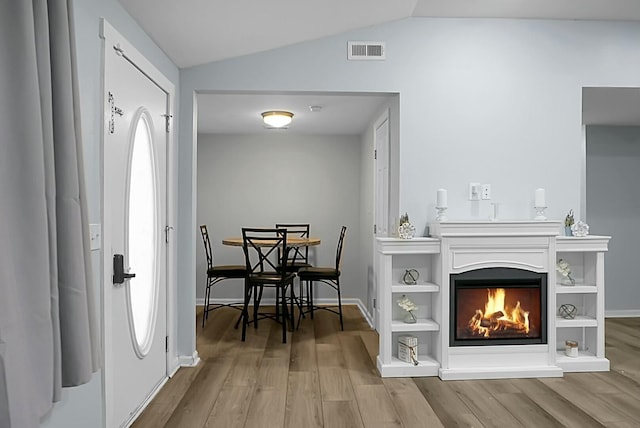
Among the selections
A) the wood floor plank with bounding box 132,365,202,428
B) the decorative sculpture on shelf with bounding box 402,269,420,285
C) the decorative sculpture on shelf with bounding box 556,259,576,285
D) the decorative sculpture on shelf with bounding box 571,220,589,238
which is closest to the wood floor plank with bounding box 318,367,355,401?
the decorative sculpture on shelf with bounding box 402,269,420,285

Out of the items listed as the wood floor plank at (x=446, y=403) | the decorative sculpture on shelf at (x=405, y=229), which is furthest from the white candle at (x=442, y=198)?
the wood floor plank at (x=446, y=403)

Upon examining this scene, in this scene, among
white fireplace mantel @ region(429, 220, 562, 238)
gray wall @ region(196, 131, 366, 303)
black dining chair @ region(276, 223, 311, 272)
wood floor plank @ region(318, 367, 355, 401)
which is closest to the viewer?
wood floor plank @ region(318, 367, 355, 401)

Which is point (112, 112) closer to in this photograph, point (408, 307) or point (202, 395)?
point (202, 395)

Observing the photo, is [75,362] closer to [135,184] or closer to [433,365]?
[135,184]

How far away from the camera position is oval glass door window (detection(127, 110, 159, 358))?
296cm

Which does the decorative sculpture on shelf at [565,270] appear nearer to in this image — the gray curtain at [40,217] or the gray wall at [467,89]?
the gray wall at [467,89]

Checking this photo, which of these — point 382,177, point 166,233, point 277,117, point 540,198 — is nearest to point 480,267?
point 540,198

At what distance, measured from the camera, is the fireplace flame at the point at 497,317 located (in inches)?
150

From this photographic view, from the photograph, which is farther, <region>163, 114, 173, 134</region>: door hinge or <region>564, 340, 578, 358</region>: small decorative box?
<region>564, 340, 578, 358</region>: small decorative box

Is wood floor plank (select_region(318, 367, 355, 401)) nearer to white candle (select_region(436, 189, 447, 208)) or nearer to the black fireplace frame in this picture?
the black fireplace frame

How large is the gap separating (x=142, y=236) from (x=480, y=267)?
92.0 inches

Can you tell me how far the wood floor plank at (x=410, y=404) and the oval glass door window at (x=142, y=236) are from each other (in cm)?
159

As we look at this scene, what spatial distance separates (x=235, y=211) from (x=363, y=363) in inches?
132

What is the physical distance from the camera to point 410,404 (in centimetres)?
320
